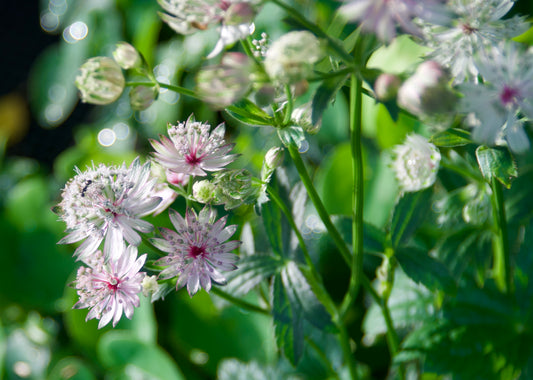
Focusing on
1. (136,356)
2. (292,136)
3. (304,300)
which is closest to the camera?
(292,136)

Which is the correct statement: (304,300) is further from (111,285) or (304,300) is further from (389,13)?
(389,13)

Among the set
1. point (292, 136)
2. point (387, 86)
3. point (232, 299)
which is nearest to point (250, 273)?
point (232, 299)

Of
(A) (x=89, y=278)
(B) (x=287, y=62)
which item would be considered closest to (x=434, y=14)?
(B) (x=287, y=62)

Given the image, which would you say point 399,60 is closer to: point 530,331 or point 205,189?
point 530,331

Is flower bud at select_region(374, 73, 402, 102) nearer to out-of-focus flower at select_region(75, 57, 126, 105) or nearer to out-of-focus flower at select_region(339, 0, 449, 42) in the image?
out-of-focus flower at select_region(339, 0, 449, 42)

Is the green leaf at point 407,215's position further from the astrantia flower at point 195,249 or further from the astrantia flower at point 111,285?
the astrantia flower at point 111,285

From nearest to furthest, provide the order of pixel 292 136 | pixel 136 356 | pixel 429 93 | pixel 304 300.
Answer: pixel 429 93, pixel 292 136, pixel 304 300, pixel 136 356
